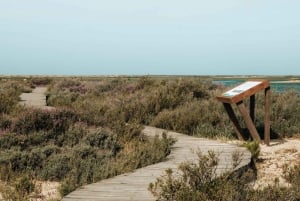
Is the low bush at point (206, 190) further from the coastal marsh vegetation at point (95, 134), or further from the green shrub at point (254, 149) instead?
the green shrub at point (254, 149)

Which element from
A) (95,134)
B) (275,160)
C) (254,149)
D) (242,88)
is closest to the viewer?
(254,149)

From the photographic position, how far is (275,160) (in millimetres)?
9602

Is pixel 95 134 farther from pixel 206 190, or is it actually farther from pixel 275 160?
pixel 206 190

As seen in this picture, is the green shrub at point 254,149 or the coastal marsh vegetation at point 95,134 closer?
the coastal marsh vegetation at point 95,134

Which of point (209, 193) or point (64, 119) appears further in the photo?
point (64, 119)

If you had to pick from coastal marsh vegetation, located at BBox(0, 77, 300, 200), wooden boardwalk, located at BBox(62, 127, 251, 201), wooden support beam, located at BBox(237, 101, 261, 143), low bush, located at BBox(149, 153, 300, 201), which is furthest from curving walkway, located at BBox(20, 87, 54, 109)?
low bush, located at BBox(149, 153, 300, 201)

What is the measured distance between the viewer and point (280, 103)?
1516 cm

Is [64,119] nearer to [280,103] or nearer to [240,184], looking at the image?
[240,184]

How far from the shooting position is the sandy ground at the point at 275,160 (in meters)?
8.39

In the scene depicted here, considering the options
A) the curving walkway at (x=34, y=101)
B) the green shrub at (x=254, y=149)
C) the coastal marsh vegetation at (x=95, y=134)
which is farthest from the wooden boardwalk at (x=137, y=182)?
the curving walkway at (x=34, y=101)

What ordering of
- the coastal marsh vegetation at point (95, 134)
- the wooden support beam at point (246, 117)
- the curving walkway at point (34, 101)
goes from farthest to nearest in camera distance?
1. the curving walkway at point (34, 101)
2. the wooden support beam at point (246, 117)
3. the coastal marsh vegetation at point (95, 134)

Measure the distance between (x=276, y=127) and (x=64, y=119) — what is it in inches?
225

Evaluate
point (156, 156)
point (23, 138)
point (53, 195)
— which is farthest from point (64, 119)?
point (53, 195)

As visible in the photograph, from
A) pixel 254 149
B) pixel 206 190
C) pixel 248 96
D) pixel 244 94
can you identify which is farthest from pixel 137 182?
pixel 248 96
